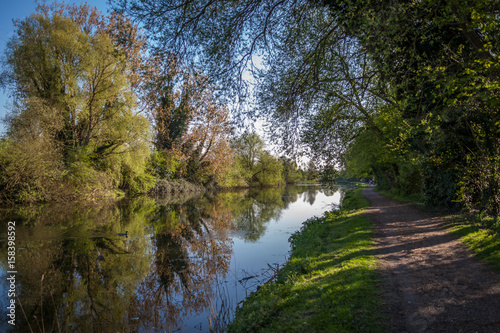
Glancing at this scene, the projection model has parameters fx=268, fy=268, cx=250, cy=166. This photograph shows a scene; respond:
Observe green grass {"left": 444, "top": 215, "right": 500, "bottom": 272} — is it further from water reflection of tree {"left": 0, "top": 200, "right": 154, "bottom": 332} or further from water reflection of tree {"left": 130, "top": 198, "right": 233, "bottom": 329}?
water reflection of tree {"left": 0, "top": 200, "right": 154, "bottom": 332}

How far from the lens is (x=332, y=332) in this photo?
3.47 metres

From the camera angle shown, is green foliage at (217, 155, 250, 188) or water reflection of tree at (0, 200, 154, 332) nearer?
water reflection of tree at (0, 200, 154, 332)

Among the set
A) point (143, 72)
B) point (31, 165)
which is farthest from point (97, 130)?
point (143, 72)

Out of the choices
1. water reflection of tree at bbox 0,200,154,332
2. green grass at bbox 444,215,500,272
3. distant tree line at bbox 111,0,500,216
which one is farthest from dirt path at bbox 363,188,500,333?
water reflection of tree at bbox 0,200,154,332

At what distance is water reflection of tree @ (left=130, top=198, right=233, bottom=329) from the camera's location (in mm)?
5367

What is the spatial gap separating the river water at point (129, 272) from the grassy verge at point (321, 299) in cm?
97

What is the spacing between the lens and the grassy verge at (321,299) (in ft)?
12.3

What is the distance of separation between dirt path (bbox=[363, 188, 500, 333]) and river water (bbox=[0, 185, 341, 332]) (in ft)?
9.78

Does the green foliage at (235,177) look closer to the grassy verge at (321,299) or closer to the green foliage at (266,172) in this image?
the green foliage at (266,172)

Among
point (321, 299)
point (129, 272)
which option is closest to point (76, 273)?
point (129, 272)

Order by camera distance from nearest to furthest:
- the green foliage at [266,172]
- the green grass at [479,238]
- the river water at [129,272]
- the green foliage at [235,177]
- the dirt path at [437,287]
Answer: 1. the dirt path at [437,287]
2. the river water at [129,272]
3. the green grass at [479,238]
4. the green foliage at [235,177]
5. the green foliage at [266,172]

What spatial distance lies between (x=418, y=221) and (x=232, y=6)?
10.3m

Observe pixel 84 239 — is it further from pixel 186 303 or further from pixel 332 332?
pixel 332 332

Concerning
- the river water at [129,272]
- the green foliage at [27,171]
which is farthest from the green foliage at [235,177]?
the river water at [129,272]
